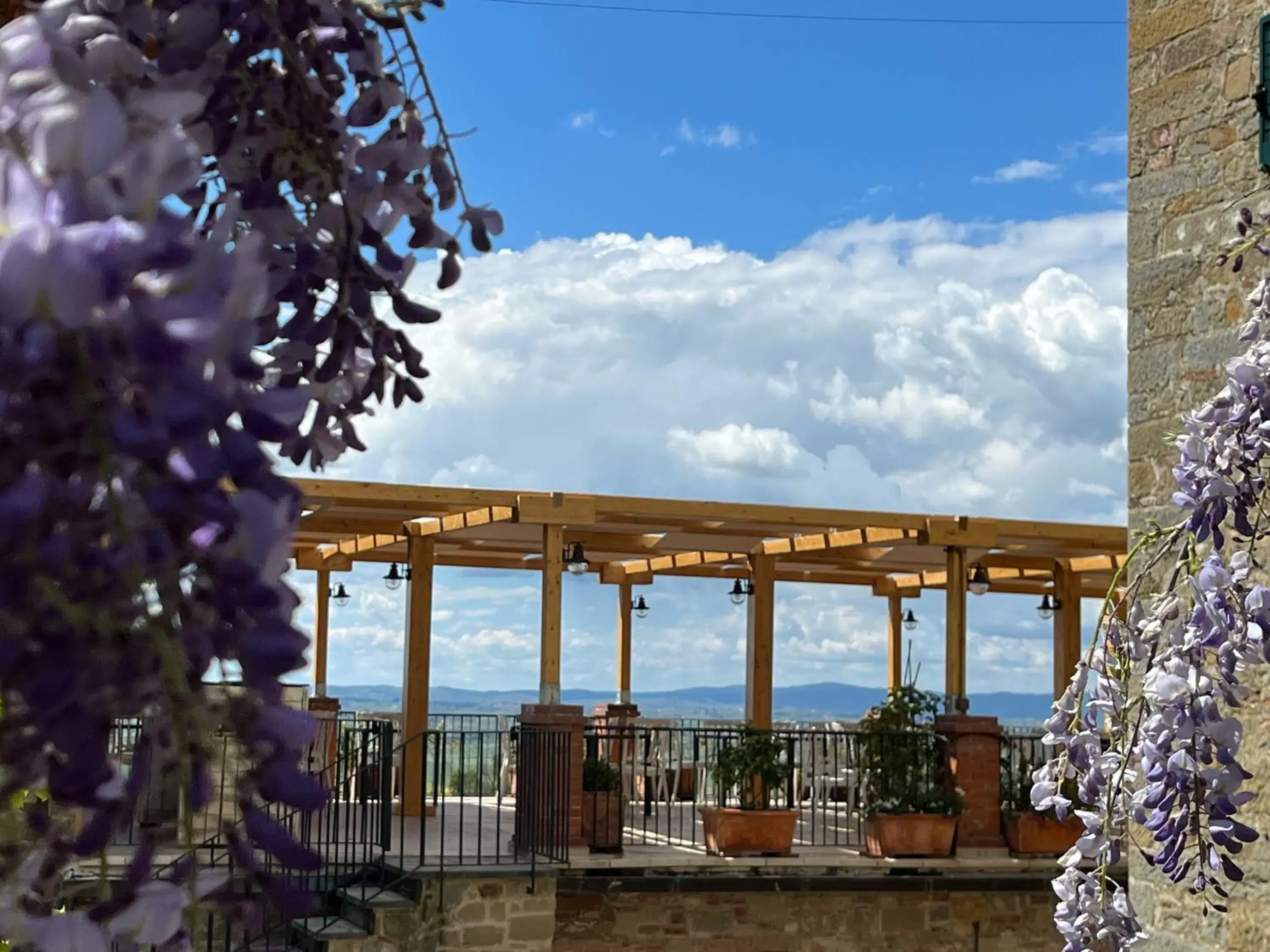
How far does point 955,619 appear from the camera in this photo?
455 inches

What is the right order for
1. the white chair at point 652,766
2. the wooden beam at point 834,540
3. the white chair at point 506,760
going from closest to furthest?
1. the white chair at point 652,766
2. the wooden beam at point 834,540
3. the white chair at point 506,760

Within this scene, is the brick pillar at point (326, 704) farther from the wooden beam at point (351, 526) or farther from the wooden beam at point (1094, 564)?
the wooden beam at point (1094, 564)

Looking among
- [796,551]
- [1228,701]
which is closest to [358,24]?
[1228,701]

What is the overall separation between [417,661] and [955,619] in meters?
4.16

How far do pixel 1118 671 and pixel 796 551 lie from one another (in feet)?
29.0

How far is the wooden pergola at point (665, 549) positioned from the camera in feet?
34.6

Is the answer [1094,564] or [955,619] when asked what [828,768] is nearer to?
[955,619]

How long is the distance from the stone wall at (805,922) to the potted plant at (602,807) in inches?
16.4

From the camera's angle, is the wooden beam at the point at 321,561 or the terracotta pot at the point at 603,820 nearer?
the terracotta pot at the point at 603,820

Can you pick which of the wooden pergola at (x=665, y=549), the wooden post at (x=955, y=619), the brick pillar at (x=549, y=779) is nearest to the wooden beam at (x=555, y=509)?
the wooden pergola at (x=665, y=549)

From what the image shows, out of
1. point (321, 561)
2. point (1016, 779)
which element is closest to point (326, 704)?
point (321, 561)

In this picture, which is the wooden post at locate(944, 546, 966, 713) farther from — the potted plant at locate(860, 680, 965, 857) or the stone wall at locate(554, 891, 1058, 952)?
the stone wall at locate(554, 891, 1058, 952)

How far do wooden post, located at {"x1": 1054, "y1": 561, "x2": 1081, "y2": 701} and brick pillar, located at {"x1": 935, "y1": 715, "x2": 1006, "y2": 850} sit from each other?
3.19m

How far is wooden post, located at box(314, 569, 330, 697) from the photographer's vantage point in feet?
48.1
